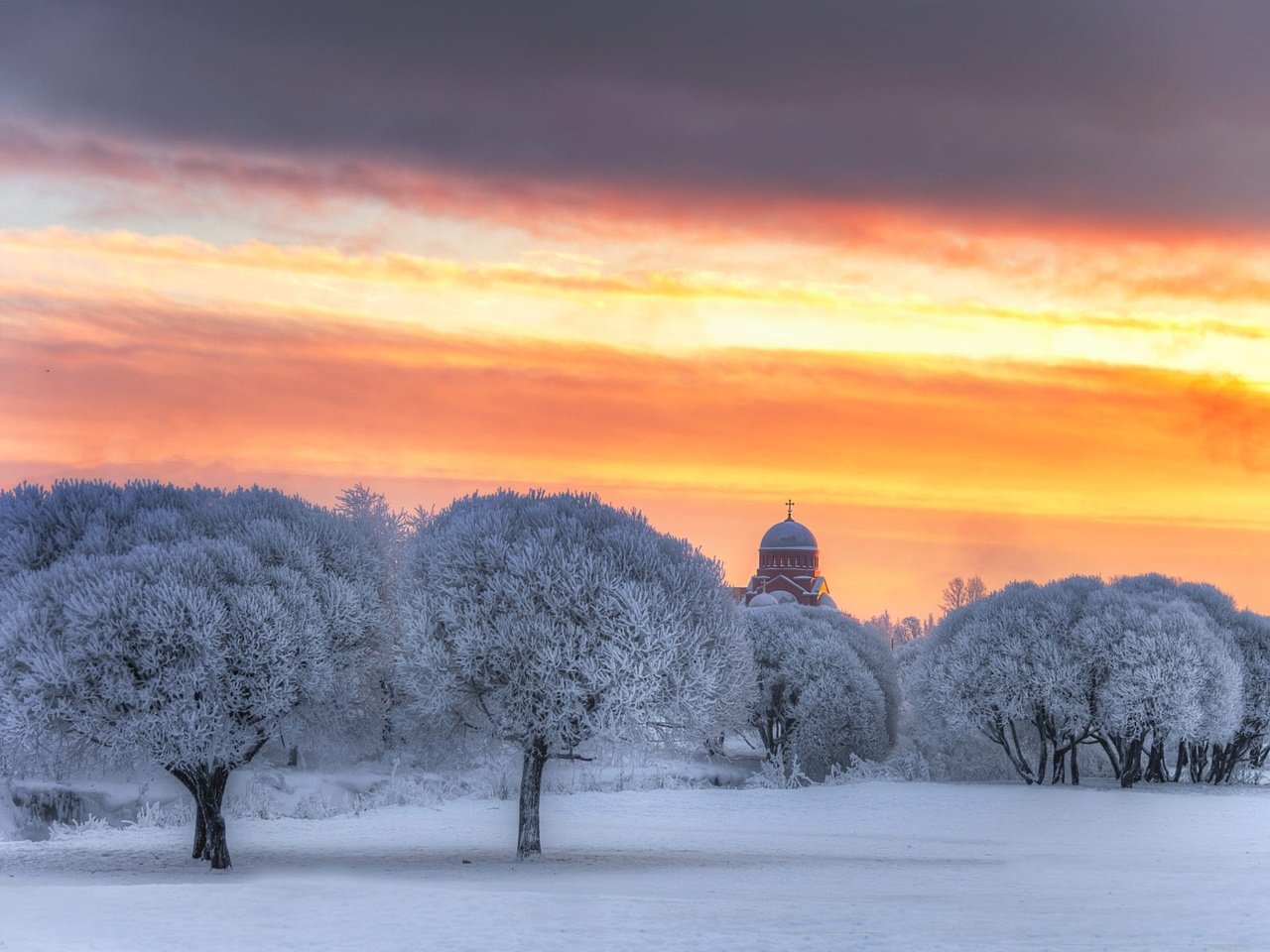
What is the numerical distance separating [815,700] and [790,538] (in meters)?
75.1

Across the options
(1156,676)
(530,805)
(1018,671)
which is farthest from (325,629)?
(1156,676)

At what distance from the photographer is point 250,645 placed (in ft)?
113

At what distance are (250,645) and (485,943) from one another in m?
13.1

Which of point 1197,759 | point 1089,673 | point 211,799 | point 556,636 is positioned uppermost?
point 556,636

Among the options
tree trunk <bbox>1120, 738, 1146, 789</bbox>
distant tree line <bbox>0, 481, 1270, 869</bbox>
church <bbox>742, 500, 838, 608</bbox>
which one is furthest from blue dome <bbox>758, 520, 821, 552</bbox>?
distant tree line <bbox>0, 481, 1270, 869</bbox>

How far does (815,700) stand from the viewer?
3054 inches

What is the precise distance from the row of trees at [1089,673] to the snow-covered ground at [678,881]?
7.13 metres

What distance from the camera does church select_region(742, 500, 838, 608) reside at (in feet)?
484

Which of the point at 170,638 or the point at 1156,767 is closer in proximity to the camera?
the point at 170,638

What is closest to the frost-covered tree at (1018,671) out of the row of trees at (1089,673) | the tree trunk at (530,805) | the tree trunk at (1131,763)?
the row of trees at (1089,673)

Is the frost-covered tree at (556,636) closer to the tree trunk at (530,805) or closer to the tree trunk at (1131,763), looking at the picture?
the tree trunk at (530,805)

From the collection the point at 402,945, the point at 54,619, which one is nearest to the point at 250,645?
the point at 54,619

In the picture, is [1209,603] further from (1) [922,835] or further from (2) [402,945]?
(2) [402,945]

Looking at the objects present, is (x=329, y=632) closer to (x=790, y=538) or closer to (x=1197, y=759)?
(x=1197, y=759)
